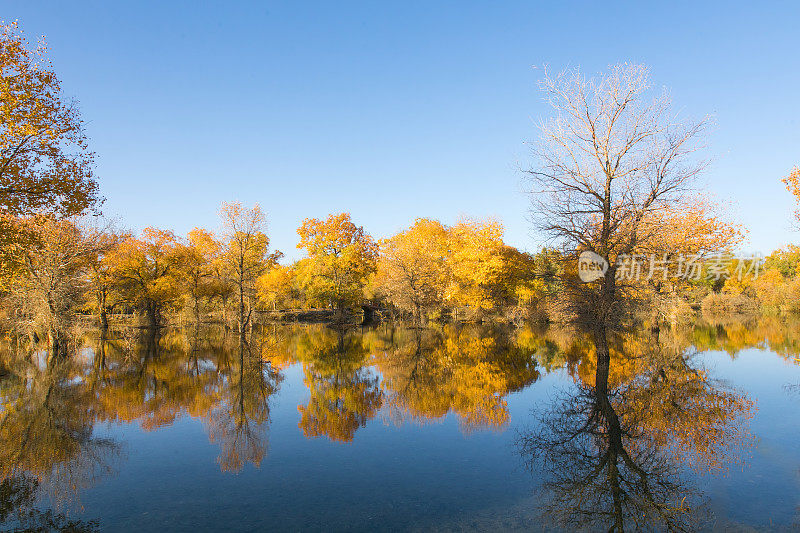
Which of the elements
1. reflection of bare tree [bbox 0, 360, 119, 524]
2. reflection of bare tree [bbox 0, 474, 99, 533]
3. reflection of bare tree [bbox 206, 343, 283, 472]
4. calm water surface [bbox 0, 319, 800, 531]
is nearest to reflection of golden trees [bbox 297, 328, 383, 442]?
calm water surface [bbox 0, 319, 800, 531]

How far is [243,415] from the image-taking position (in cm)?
1093

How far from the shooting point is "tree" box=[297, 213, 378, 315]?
38156 millimetres

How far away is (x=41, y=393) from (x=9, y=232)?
562cm

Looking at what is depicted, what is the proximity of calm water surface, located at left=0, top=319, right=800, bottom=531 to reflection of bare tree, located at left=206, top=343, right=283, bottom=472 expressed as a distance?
0.21ft

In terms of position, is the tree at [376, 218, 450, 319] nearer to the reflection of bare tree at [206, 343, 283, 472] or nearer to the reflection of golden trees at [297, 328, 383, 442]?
the reflection of golden trees at [297, 328, 383, 442]

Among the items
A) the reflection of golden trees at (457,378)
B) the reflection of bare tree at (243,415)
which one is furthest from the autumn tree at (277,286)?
the reflection of bare tree at (243,415)

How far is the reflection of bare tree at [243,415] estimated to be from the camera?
8.39 metres

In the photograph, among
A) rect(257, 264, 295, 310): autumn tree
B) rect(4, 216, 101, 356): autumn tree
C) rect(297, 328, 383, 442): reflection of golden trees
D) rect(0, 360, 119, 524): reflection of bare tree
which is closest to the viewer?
rect(0, 360, 119, 524): reflection of bare tree

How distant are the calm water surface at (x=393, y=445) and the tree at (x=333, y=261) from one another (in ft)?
68.4

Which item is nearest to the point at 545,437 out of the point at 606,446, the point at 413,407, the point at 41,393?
the point at 606,446

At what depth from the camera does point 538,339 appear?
2680cm

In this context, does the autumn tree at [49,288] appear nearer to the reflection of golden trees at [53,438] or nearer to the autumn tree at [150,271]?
the reflection of golden trees at [53,438]

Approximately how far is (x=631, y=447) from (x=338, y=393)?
26.5 ft

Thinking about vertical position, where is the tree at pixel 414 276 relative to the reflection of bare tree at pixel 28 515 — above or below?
above
